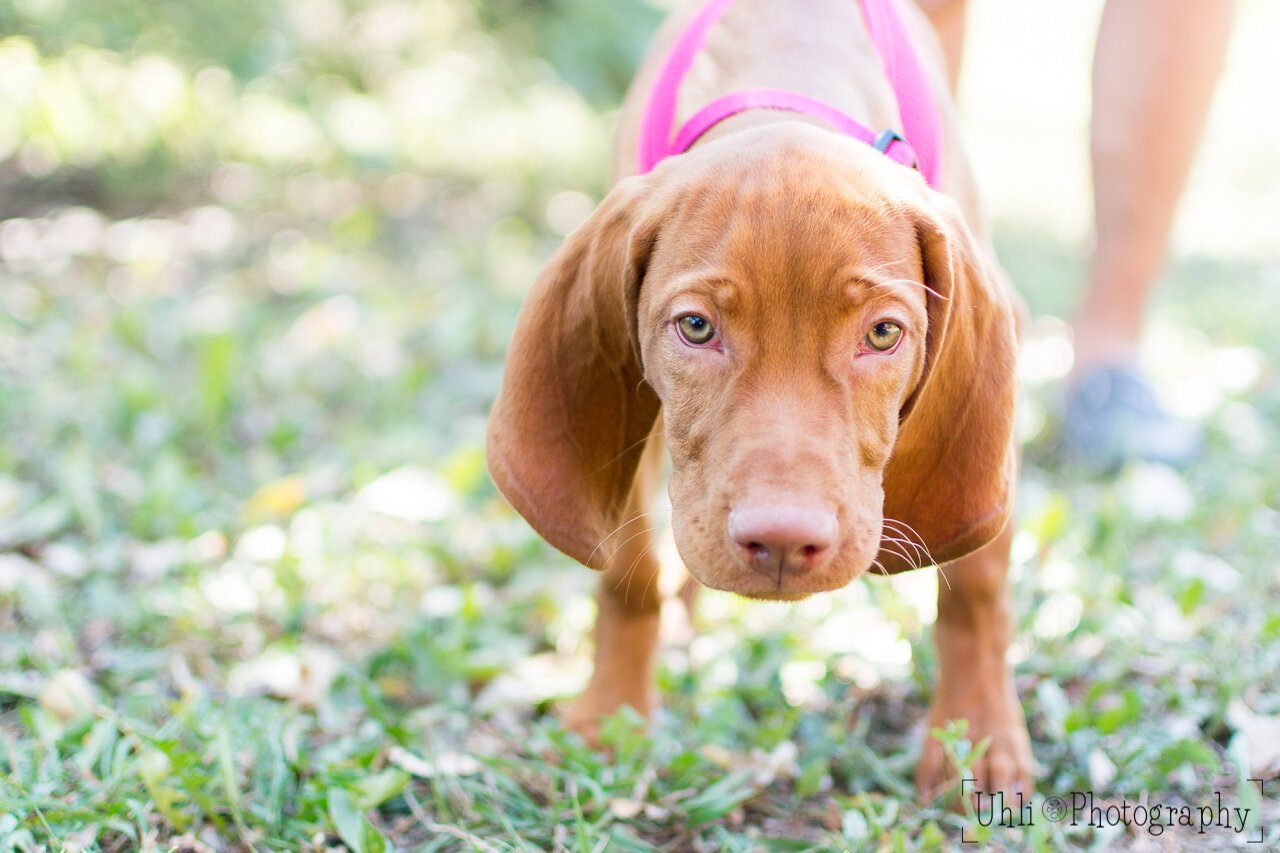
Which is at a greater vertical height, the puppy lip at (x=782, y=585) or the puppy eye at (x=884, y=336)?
the puppy eye at (x=884, y=336)

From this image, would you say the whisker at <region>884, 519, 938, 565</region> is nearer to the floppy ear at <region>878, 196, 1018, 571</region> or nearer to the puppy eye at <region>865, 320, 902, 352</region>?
the floppy ear at <region>878, 196, 1018, 571</region>

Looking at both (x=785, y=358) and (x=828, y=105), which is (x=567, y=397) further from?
(x=828, y=105)

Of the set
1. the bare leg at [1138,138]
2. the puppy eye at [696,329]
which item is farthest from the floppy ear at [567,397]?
the bare leg at [1138,138]

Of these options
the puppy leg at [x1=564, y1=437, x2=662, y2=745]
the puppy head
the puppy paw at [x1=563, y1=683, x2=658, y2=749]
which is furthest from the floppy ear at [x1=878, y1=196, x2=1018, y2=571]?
the puppy paw at [x1=563, y1=683, x2=658, y2=749]

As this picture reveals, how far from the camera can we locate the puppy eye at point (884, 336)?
6.09 feet

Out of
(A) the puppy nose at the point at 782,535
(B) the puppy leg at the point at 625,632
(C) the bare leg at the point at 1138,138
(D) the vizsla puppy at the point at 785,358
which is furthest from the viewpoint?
(C) the bare leg at the point at 1138,138

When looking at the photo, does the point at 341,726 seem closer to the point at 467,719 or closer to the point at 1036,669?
the point at 467,719

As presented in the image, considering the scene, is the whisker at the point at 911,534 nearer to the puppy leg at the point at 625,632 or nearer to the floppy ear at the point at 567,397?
the floppy ear at the point at 567,397

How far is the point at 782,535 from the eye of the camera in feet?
5.49

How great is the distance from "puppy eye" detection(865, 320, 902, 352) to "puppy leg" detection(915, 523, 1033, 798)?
0.68 meters

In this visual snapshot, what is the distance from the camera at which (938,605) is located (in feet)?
8.05

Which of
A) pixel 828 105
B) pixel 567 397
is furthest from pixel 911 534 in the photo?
pixel 828 105

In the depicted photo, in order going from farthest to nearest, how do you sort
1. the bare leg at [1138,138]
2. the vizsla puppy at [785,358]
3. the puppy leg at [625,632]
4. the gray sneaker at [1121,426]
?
the gray sneaker at [1121,426]
the bare leg at [1138,138]
the puppy leg at [625,632]
the vizsla puppy at [785,358]

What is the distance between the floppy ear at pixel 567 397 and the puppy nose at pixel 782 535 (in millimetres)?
493
